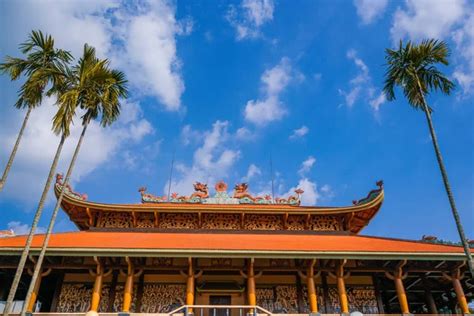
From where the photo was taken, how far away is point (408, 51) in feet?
48.8

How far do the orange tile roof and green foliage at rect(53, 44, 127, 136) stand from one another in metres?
4.40

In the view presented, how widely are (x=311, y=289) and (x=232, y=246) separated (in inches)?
131

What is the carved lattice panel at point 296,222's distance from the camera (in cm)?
1747

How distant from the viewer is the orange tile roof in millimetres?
12820

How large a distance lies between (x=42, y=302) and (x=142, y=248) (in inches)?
289

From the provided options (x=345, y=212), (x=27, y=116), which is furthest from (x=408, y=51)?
(x=27, y=116)

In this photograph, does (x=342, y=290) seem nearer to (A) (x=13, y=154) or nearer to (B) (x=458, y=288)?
(B) (x=458, y=288)

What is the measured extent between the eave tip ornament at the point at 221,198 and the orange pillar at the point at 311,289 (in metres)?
6.23

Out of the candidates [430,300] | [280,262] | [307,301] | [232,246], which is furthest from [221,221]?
[430,300]

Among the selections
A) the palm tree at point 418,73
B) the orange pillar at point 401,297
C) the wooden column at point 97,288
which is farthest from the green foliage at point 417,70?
the wooden column at point 97,288

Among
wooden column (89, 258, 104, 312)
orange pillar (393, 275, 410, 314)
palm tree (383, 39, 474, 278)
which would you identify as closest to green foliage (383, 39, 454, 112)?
palm tree (383, 39, 474, 278)

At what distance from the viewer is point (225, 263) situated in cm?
1423

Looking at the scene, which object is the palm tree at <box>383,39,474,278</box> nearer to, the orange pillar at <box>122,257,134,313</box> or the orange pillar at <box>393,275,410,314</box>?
the orange pillar at <box>393,275,410,314</box>

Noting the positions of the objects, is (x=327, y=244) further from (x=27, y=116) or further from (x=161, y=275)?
(x=27, y=116)
